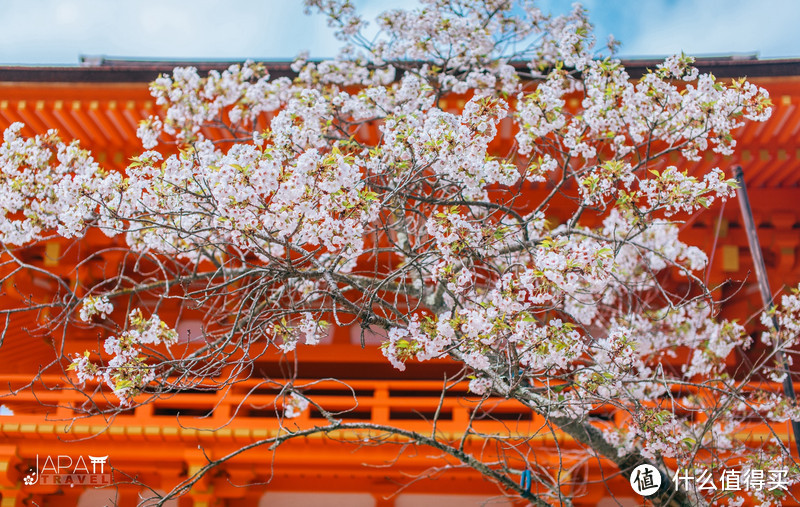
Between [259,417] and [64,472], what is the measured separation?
2364 millimetres

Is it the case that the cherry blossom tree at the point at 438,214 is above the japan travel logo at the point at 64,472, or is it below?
above

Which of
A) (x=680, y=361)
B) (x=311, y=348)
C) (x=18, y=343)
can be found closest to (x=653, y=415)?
(x=680, y=361)

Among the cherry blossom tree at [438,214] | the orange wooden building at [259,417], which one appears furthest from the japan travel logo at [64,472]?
the cherry blossom tree at [438,214]

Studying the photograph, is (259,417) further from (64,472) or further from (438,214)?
(438,214)

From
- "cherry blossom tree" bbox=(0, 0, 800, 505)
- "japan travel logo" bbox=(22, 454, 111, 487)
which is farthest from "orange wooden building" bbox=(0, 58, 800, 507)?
"cherry blossom tree" bbox=(0, 0, 800, 505)

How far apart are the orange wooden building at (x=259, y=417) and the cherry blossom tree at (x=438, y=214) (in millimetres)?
992

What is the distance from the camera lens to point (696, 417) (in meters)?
7.09

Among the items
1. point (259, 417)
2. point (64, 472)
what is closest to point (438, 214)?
point (259, 417)

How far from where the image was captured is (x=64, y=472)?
23.7 ft

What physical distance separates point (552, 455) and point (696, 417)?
1.73m

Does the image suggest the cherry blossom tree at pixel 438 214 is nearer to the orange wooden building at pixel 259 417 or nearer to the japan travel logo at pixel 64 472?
the orange wooden building at pixel 259 417

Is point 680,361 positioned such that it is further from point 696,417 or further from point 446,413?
point 446,413

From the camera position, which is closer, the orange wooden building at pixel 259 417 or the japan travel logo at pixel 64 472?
the orange wooden building at pixel 259 417

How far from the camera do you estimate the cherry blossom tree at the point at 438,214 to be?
3.28m
